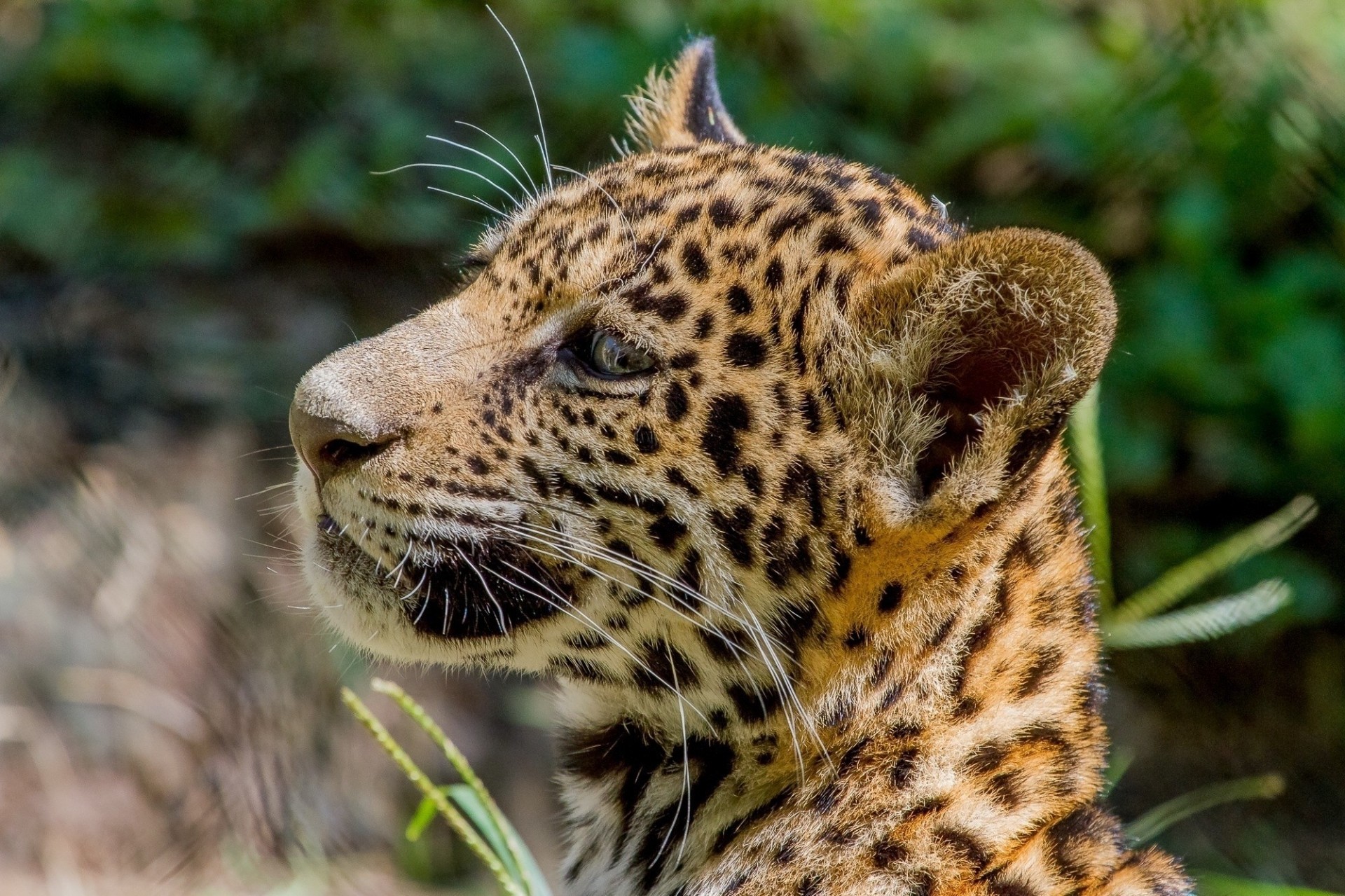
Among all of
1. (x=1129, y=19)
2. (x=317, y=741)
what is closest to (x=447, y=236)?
(x=317, y=741)

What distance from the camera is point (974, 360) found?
2.46m

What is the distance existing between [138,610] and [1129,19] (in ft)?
17.3

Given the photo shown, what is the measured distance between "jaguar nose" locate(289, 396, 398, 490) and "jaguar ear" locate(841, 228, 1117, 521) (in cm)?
88

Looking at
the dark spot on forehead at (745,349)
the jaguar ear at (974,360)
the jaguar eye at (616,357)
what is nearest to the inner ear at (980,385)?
the jaguar ear at (974,360)

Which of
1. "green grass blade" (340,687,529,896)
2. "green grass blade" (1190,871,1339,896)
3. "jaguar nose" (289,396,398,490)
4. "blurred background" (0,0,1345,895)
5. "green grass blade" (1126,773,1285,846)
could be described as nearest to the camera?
"green grass blade" (340,687,529,896)

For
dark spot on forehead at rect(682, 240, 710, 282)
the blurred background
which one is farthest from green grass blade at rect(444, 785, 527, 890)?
the blurred background

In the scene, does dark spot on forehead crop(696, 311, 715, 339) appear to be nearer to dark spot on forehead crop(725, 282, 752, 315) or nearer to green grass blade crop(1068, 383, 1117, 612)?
dark spot on forehead crop(725, 282, 752, 315)

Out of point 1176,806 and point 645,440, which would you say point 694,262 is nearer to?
point 645,440

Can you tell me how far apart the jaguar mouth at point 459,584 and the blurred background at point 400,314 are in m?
2.14

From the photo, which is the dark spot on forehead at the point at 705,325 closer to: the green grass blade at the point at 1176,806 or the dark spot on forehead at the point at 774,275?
the dark spot on forehead at the point at 774,275

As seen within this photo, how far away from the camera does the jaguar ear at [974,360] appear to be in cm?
224

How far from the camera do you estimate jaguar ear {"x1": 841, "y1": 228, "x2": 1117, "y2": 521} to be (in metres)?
2.24

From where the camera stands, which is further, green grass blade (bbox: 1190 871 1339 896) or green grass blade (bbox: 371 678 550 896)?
green grass blade (bbox: 1190 871 1339 896)

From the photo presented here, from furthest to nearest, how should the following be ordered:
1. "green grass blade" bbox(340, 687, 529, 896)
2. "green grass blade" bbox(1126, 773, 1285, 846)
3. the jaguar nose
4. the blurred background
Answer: the blurred background, "green grass blade" bbox(1126, 773, 1285, 846), the jaguar nose, "green grass blade" bbox(340, 687, 529, 896)
